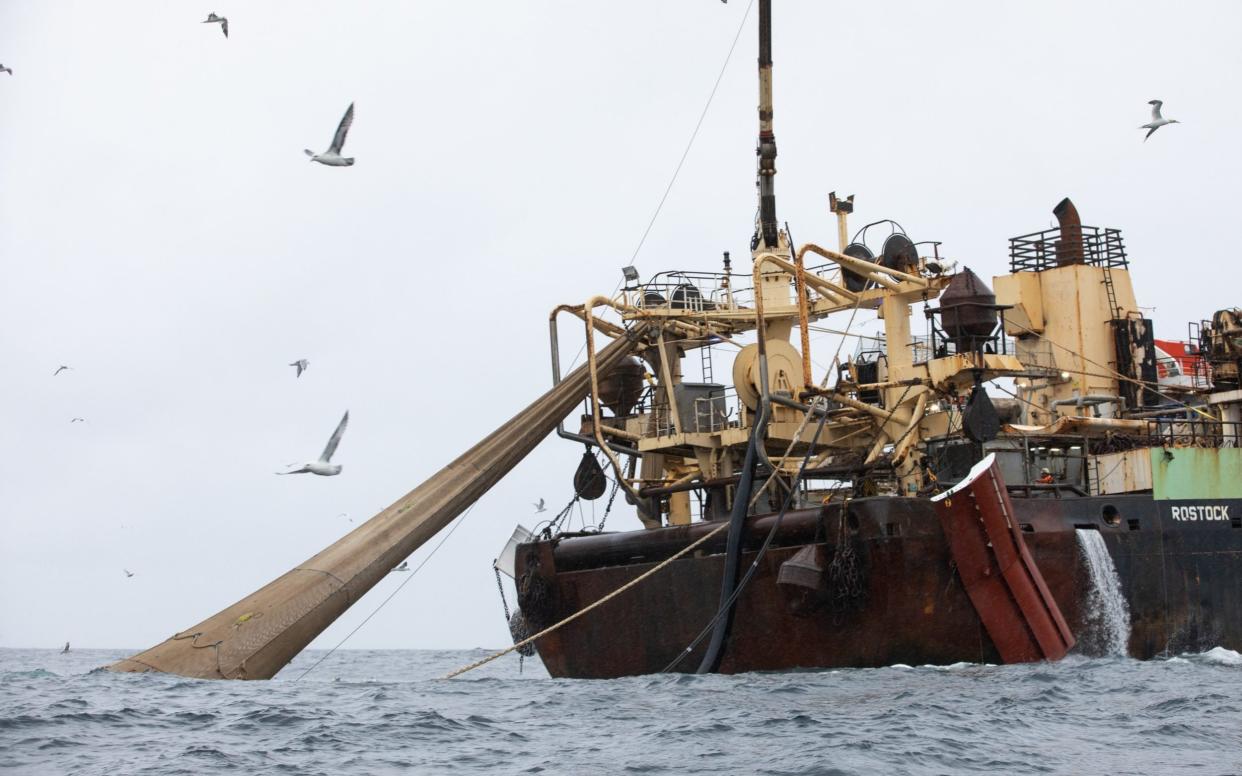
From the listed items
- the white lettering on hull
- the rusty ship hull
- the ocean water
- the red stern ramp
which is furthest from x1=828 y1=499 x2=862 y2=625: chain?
the white lettering on hull

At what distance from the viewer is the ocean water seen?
56.2 feet

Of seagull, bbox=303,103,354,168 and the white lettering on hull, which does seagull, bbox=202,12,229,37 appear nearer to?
seagull, bbox=303,103,354,168

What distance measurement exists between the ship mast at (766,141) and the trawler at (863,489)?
0.17 feet

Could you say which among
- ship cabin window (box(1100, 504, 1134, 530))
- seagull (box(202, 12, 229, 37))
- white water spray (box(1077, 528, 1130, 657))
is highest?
seagull (box(202, 12, 229, 37))

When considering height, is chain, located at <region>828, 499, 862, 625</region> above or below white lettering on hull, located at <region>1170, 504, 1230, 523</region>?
below

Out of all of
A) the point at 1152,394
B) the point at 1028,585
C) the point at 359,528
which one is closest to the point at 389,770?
the point at 359,528

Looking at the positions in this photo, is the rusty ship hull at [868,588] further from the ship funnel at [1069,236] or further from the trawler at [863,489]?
the ship funnel at [1069,236]

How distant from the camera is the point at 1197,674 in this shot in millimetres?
25453

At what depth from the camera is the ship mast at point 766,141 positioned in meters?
34.5

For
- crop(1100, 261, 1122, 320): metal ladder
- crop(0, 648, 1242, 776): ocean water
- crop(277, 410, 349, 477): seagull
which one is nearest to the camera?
crop(0, 648, 1242, 776): ocean water

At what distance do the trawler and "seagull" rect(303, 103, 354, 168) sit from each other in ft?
19.6

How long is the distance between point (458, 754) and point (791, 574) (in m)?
9.25

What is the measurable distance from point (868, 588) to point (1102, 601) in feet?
14.5

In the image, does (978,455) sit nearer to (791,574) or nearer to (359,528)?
(791,574)
